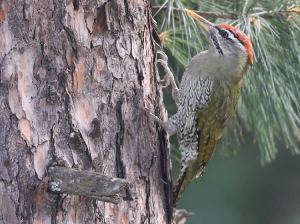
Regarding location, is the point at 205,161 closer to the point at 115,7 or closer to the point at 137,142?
the point at 137,142

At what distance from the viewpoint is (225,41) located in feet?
7.24

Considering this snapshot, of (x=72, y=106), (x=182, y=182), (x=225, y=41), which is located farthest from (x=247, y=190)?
(x=72, y=106)

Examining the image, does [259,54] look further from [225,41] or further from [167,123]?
[167,123]

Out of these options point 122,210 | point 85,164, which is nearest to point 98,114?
point 85,164

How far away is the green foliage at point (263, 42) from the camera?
2.21 meters

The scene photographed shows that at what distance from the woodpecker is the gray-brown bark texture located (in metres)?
0.52

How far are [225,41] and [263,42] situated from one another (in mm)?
271

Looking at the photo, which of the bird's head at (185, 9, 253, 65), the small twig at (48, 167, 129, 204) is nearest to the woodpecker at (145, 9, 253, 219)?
the bird's head at (185, 9, 253, 65)

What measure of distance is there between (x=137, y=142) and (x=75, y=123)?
0.39 meters

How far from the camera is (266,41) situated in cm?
229

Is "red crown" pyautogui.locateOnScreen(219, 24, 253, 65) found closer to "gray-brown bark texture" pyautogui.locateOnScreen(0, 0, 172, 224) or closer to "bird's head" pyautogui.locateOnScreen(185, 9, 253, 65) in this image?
"bird's head" pyautogui.locateOnScreen(185, 9, 253, 65)

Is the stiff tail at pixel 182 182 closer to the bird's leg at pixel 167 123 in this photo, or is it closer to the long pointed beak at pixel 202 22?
the bird's leg at pixel 167 123

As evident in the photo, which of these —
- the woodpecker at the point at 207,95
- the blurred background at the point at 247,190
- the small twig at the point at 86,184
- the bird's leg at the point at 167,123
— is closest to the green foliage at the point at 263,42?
the woodpecker at the point at 207,95

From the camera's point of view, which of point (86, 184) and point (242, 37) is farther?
point (242, 37)
